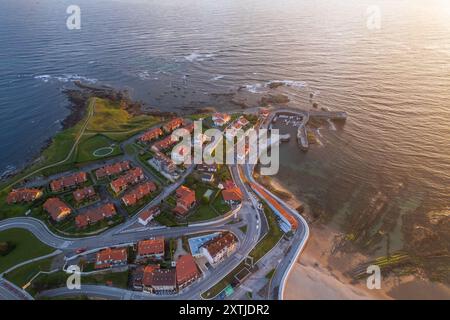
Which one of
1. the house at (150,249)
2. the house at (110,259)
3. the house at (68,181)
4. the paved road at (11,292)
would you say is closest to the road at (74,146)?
the house at (68,181)

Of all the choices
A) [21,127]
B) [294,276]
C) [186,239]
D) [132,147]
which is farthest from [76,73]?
[294,276]

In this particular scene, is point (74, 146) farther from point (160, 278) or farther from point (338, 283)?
point (338, 283)

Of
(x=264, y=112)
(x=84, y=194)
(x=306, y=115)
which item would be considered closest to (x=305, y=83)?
(x=306, y=115)

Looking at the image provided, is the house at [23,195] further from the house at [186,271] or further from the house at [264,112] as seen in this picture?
the house at [264,112]

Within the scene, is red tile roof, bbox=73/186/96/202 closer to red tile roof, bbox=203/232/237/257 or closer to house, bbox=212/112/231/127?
red tile roof, bbox=203/232/237/257

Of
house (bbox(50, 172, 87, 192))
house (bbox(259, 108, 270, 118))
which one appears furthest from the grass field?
house (bbox(259, 108, 270, 118))
